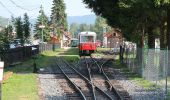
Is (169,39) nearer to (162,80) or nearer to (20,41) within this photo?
(162,80)

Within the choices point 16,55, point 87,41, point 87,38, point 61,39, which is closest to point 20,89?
point 16,55

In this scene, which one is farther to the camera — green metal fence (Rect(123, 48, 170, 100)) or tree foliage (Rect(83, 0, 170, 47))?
tree foliage (Rect(83, 0, 170, 47))

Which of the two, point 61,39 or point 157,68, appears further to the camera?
point 61,39

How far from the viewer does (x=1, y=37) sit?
136 ft

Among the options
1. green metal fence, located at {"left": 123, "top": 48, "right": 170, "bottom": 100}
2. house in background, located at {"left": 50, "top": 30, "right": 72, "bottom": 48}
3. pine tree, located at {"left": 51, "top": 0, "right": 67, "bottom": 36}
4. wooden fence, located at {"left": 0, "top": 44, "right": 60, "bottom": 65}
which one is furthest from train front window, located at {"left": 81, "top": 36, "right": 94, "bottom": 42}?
pine tree, located at {"left": 51, "top": 0, "right": 67, "bottom": 36}

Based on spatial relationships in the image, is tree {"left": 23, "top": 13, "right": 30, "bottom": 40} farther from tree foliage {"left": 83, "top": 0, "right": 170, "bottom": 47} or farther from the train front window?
tree foliage {"left": 83, "top": 0, "right": 170, "bottom": 47}

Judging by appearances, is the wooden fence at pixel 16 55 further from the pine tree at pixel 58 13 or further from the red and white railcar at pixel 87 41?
the pine tree at pixel 58 13

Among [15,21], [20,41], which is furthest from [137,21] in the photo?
[15,21]

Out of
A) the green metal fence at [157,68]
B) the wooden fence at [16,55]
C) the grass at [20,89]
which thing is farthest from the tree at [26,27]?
the grass at [20,89]

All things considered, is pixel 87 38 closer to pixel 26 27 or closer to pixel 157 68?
pixel 26 27

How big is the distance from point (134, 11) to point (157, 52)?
1099cm

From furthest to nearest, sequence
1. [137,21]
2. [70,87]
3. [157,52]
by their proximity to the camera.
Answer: [137,21] → [70,87] → [157,52]

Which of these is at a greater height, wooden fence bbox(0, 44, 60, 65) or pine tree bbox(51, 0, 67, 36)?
pine tree bbox(51, 0, 67, 36)

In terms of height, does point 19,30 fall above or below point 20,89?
above
